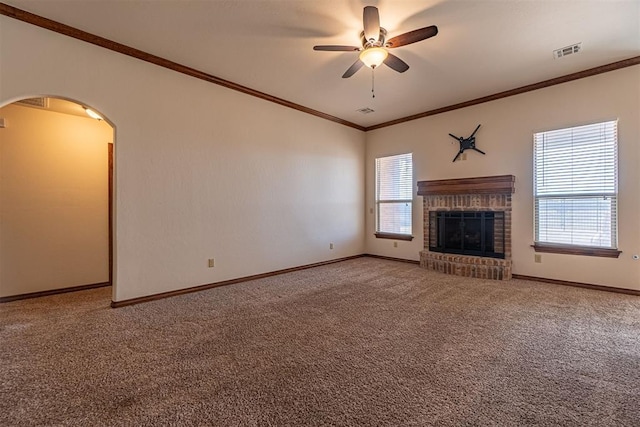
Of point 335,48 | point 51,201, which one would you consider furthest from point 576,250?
point 51,201

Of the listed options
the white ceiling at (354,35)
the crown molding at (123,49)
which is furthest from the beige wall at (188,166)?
the white ceiling at (354,35)

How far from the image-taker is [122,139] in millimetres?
3424

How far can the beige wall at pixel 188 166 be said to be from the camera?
123 inches

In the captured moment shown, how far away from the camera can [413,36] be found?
277 cm

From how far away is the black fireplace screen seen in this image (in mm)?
4867

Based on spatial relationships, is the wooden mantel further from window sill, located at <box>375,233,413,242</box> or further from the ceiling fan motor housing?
the ceiling fan motor housing

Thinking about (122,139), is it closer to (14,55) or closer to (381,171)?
(14,55)

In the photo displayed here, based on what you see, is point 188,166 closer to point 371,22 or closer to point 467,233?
point 371,22

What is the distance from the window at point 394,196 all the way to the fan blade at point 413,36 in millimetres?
3353

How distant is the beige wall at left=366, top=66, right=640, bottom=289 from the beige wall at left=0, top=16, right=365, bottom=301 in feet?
6.23

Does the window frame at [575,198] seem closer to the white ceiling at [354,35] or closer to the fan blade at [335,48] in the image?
the white ceiling at [354,35]

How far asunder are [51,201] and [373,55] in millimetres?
4655

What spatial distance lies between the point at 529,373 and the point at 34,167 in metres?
5.87

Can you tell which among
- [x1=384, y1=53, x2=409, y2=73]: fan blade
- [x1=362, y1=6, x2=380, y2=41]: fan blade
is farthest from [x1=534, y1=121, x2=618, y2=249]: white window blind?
[x1=362, y1=6, x2=380, y2=41]: fan blade
